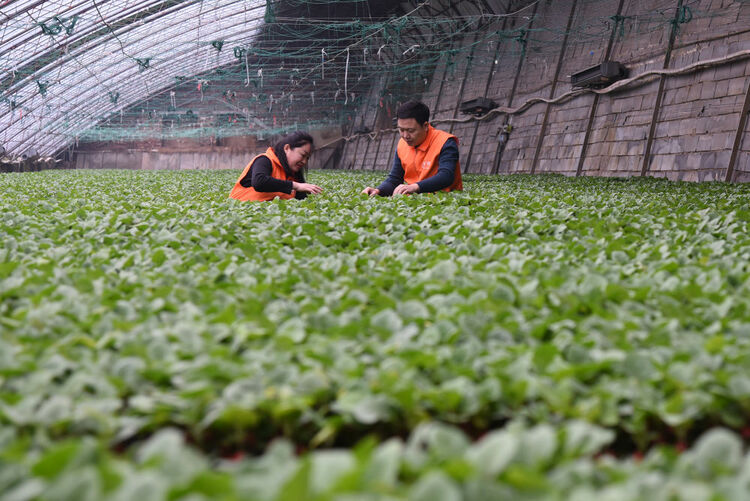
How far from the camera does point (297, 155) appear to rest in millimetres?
7039

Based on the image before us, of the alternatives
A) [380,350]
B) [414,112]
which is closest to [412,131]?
[414,112]

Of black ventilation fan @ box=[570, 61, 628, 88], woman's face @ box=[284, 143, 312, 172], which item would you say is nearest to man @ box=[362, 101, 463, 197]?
woman's face @ box=[284, 143, 312, 172]

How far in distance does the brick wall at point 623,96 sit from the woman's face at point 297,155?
8801mm

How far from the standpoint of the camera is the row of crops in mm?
1012

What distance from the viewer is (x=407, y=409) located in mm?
1349

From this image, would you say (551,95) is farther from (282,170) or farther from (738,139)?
(282,170)

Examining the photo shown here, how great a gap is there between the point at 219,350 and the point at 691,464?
111 cm

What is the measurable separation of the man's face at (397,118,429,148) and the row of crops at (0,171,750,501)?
3803 millimetres

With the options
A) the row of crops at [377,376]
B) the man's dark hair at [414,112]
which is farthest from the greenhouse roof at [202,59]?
the row of crops at [377,376]

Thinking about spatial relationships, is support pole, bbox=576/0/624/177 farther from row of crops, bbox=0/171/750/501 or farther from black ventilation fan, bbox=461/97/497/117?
row of crops, bbox=0/171/750/501

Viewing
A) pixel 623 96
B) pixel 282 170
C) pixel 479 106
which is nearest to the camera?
pixel 282 170

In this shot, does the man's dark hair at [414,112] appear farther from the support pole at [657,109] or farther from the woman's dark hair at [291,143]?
the support pole at [657,109]

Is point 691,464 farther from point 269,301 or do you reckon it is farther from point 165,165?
point 165,165

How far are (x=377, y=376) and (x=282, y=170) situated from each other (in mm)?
6078
